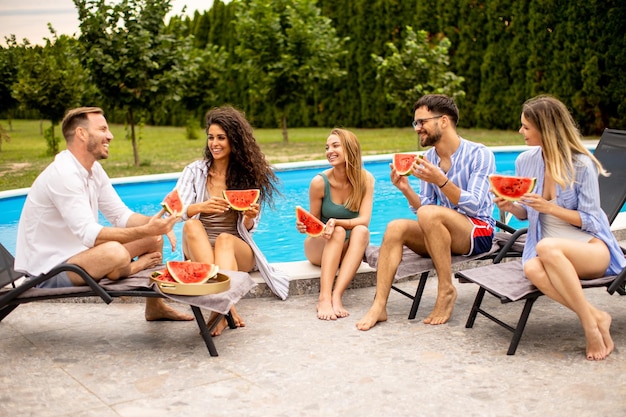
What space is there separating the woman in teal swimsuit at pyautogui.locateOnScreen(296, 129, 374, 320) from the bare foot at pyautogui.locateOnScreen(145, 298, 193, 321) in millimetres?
937

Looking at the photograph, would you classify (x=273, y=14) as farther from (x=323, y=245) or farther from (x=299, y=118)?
(x=323, y=245)

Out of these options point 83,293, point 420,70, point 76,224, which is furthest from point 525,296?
point 420,70

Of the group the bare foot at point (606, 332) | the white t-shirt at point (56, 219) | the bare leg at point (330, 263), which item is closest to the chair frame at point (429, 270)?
the bare leg at point (330, 263)

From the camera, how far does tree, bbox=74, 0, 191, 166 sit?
13.8 m

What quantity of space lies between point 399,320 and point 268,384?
1.41 m

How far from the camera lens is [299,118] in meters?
26.3

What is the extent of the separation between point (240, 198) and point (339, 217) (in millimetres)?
836

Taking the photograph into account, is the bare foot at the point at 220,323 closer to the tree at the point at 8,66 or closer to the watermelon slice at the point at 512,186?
the watermelon slice at the point at 512,186

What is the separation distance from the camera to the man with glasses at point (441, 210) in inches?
198

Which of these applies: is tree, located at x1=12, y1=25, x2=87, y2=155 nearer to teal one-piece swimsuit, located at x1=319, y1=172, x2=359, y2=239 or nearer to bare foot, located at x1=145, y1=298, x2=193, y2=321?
teal one-piece swimsuit, located at x1=319, y1=172, x2=359, y2=239

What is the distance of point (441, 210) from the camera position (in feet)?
16.6

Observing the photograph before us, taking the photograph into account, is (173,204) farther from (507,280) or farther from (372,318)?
(507,280)

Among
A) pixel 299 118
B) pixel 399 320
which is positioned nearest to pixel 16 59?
pixel 299 118

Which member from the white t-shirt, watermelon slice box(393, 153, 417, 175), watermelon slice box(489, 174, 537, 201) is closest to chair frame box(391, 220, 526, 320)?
watermelon slice box(393, 153, 417, 175)
